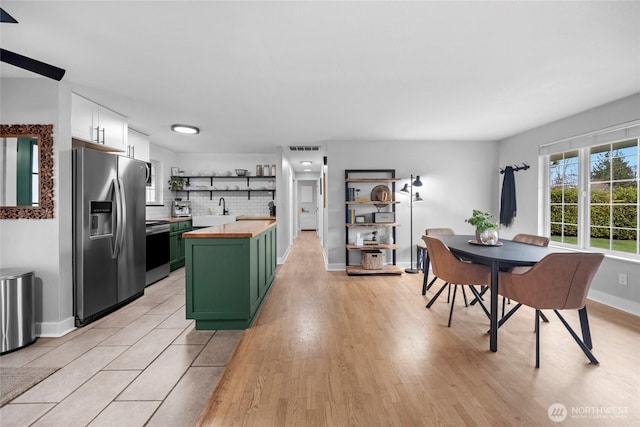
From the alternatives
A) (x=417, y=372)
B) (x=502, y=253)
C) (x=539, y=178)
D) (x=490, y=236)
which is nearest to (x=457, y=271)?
(x=502, y=253)

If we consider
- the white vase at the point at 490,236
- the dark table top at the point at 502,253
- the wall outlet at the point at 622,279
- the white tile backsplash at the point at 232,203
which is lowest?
the wall outlet at the point at 622,279

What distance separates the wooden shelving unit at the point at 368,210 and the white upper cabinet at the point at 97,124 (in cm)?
346

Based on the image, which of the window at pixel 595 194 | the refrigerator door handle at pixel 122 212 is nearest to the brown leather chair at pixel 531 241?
the window at pixel 595 194

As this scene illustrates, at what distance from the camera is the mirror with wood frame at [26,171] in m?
2.66

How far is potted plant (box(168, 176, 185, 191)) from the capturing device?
6046 millimetres

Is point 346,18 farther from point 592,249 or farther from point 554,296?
point 592,249

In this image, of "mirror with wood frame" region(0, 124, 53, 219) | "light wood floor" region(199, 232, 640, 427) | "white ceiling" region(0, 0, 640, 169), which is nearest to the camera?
"light wood floor" region(199, 232, 640, 427)

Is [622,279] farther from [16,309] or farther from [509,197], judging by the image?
[16,309]

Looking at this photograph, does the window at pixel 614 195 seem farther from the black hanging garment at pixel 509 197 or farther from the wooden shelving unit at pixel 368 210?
the wooden shelving unit at pixel 368 210

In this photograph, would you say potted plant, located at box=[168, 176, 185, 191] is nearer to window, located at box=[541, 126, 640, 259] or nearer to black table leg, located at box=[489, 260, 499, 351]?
black table leg, located at box=[489, 260, 499, 351]

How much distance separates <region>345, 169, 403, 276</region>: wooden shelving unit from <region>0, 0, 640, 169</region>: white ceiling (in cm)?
146

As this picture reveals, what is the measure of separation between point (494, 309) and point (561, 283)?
0.52m

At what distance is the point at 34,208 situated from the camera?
2682 mm

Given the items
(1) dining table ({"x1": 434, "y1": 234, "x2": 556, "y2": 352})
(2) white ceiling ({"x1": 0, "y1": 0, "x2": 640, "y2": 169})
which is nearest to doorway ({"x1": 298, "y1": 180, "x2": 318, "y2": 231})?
(2) white ceiling ({"x1": 0, "y1": 0, "x2": 640, "y2": 169})
